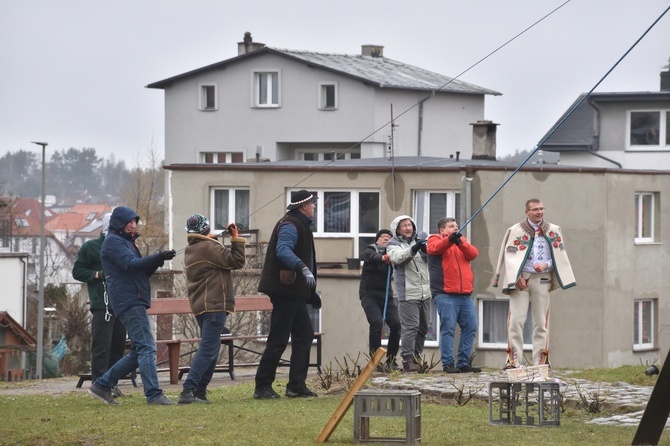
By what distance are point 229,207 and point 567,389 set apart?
89.2 ft

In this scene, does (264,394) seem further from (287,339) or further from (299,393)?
(287,339)

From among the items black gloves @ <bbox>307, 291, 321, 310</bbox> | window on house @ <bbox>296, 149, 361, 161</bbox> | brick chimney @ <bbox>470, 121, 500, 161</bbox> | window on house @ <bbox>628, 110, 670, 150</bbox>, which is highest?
window on house @ <bbox>628, 110, 670, 150</bbox>

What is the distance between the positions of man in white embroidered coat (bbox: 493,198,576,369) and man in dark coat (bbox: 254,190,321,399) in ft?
8.99

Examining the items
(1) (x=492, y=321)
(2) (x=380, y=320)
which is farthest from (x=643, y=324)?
(2) (x=380, y=320)

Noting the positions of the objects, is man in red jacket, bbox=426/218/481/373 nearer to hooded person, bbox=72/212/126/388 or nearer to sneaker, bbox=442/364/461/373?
sneaker, bbox=442/364/461/373

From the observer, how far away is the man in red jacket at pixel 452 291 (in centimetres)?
1658

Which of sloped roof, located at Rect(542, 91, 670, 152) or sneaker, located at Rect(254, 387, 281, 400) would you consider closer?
sneaker, located at Rect(254, 387, 281, 400)

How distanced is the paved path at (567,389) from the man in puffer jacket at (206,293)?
220 centimetres

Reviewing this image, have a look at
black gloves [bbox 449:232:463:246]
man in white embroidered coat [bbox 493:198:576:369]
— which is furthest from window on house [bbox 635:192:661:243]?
man in white embroidered coat [bbox 493:198:576:369]

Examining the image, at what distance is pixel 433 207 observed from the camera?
125ft

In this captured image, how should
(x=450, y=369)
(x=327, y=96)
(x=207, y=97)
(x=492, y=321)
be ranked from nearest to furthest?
(x=450, y=369)
(x=492, y=321)
(x=327, y=96)
(x=207, y=97)

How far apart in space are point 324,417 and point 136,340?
224 cm

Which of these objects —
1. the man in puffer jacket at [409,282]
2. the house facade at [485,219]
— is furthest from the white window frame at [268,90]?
the man in puffer jacket at [409,282]

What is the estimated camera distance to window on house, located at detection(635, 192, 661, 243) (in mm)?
38188
